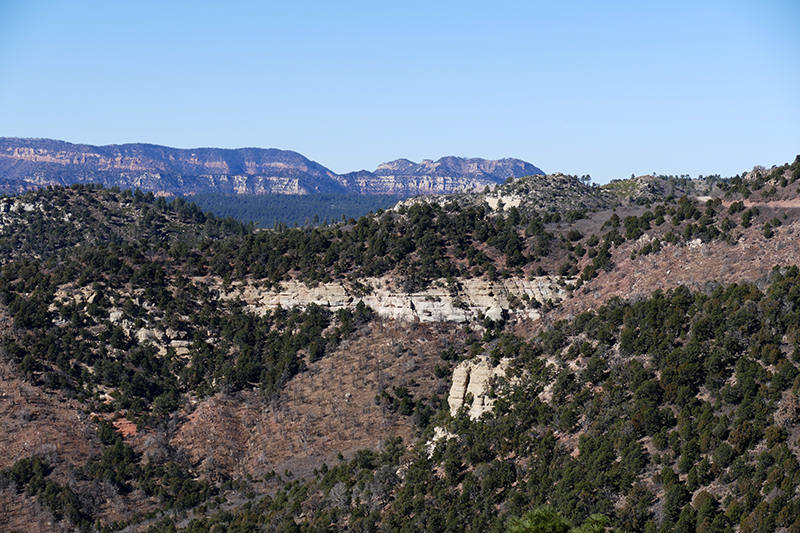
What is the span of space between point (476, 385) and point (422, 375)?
13.7 metres

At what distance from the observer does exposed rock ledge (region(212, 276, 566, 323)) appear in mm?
101750

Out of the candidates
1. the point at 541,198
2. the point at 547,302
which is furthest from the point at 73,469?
the point at 541,198

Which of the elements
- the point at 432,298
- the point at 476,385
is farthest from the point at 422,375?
the point at 476,385

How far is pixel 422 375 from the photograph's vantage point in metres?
94.0

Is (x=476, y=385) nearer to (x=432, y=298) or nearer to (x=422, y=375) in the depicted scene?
(x=422, y=375)

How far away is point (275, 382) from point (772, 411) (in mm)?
59071

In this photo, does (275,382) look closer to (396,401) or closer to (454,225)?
(396,401)

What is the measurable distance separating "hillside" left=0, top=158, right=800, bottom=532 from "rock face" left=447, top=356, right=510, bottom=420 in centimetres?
36

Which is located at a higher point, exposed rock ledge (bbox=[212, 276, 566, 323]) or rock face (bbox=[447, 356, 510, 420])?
exposed rock ledge (bbox=[212, 276, 566, 323])

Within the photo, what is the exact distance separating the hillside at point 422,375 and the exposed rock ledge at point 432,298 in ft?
1.00

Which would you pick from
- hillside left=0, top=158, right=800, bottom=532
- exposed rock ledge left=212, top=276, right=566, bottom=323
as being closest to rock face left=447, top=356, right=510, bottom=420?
hillside left=0, top=158, right=800, bottom=532

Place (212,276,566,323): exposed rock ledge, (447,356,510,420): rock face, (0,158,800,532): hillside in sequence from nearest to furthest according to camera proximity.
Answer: (0,158,800,532): hillside
(447,356,510,420): rock face
(212,276,566,323): exposed rock ledge

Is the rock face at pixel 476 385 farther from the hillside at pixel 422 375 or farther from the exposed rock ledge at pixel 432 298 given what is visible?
the exposed rock ledge at pixel 432 298

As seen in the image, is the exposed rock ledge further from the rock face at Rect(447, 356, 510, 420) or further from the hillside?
the rock face at Rect(447, 356, 510, 420)
